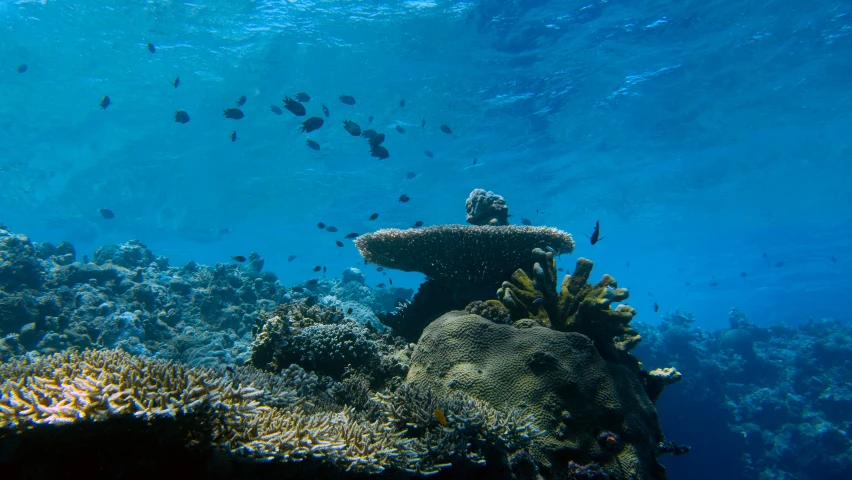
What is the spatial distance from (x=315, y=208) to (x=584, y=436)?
3699 centimetres

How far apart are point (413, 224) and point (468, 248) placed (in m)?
18.5

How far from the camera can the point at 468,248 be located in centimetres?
657

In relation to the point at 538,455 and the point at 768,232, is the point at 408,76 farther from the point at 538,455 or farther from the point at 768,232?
the point at 768,232

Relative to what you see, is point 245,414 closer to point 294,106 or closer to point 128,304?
point 294,106

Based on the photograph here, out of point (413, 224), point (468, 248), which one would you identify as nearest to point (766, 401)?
point (413, 224)

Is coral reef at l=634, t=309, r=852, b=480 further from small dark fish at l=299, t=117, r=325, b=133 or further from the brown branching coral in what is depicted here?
small dark fish at l=299, t=117, r=325, b=133

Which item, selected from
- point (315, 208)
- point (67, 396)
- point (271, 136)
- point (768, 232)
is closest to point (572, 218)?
point (768, 232)

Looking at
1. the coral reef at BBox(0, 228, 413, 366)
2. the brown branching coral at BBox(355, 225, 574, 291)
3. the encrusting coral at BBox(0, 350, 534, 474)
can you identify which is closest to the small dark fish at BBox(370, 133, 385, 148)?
the brown branching coral at BBox(355, 225, 574, 291)

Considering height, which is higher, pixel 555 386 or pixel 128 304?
pixel 555 386

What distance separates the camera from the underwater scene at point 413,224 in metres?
3.12

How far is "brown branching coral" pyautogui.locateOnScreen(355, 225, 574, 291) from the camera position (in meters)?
6.51

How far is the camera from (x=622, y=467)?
396 centimetres

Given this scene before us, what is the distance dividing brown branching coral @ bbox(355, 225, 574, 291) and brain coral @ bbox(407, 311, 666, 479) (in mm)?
1796

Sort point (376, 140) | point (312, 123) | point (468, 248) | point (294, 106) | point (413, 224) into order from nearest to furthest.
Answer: point (468, 248)
point (294, 106)
point (312, 123)
point (376, 140)
point (413, 224)
